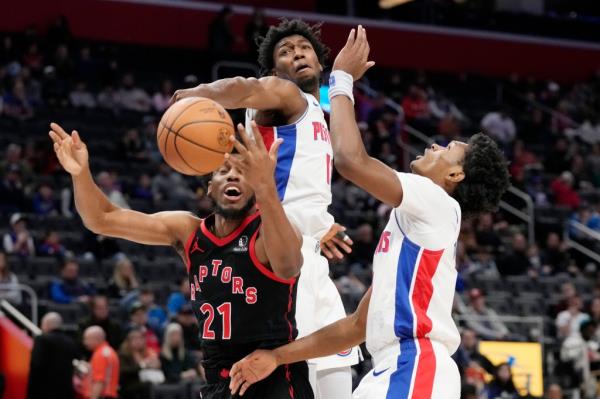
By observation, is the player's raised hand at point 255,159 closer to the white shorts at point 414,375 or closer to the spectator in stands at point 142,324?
the white shorts at point 414,375

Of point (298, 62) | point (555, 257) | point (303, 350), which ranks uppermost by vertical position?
point (298, 62)

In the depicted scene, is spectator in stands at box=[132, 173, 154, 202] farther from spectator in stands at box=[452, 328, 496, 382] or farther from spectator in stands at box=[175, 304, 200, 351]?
spectator in stands at box=[452, 328, 496, 382]

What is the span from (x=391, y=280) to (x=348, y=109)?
0.83 meters

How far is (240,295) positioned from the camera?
5512 millimetres

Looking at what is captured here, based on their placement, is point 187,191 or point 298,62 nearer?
point 298,62

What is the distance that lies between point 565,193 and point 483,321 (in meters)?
6.42

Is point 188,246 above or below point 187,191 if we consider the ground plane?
above

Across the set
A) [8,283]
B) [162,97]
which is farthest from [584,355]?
[162,97]

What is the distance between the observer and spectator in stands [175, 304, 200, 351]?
1402 cm

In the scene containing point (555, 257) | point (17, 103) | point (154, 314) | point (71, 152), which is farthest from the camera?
point (555, 257)

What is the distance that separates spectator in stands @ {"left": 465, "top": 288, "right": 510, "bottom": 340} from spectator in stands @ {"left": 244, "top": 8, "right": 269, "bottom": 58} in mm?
8029

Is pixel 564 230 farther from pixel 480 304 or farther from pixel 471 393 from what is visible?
pixel 471 393

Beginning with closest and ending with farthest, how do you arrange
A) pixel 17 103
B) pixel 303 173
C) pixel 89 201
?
pixel 89 201 → pixel 303 173 → pixel 17 103

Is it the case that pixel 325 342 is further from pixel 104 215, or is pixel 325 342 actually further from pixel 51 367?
pixel 51 367
